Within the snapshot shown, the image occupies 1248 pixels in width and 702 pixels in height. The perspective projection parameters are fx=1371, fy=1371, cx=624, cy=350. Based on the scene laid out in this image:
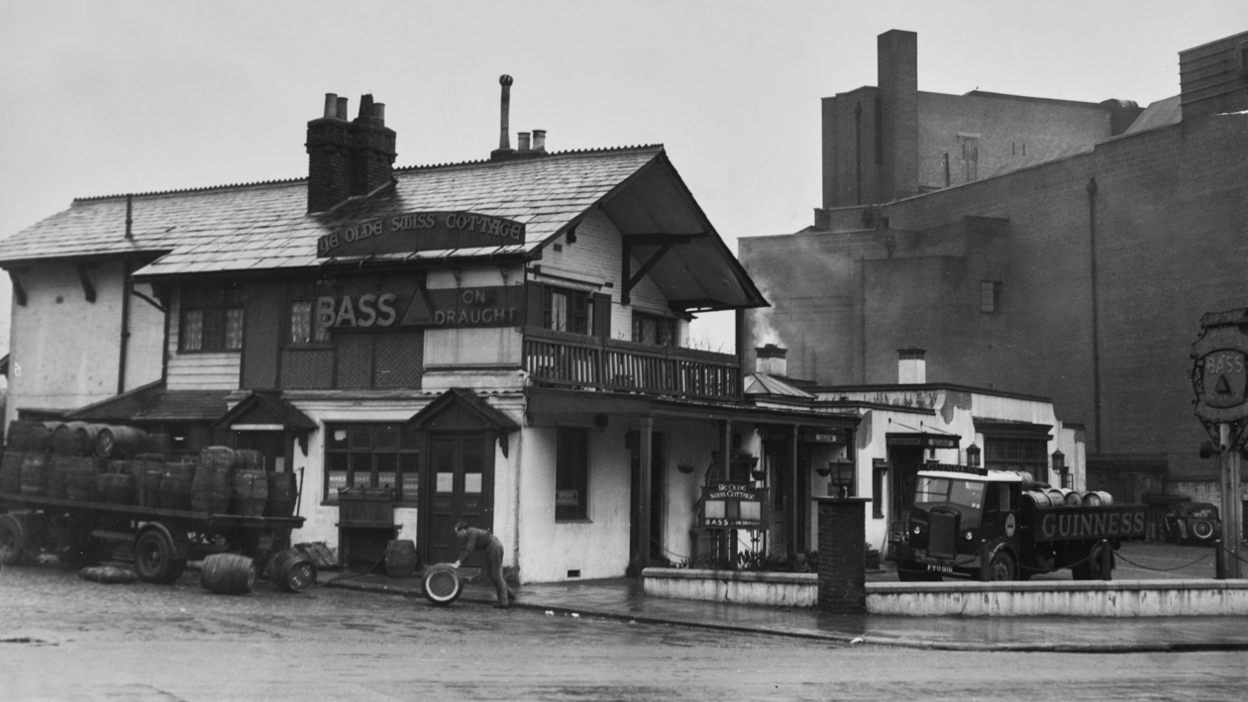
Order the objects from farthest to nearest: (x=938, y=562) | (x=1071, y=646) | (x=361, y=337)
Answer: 1. (x=361, y=337)
2. (x=938, y=562)
3. (x=1071, y=646)

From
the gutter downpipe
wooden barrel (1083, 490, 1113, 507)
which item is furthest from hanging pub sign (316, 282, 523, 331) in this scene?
the gutter downpipe

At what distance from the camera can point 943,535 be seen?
23125 mm

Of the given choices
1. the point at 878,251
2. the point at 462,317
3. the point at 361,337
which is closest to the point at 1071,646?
the point at 462,317

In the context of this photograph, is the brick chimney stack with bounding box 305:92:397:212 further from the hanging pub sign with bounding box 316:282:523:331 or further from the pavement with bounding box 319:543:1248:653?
the pavement with bounding box 319:543:1248:653

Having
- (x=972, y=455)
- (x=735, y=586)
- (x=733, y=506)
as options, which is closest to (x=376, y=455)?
(x=733, y=506)

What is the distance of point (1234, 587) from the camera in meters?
21.6

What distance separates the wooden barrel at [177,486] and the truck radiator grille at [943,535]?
12.1 metres

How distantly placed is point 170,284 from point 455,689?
18316mm

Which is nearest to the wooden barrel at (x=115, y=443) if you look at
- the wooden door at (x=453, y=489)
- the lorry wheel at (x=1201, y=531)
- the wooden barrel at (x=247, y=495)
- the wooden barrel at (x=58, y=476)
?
the wooden barrel at (x=58, y=476)

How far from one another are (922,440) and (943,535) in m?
8.79

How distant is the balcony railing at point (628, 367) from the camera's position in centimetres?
2347

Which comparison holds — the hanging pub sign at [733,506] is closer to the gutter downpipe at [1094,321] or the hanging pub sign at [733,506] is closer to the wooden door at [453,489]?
the wooden door at [453,489]

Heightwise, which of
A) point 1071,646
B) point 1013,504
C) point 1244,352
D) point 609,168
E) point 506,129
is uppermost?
point 506,129

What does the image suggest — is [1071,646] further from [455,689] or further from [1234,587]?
[455,689]
